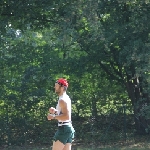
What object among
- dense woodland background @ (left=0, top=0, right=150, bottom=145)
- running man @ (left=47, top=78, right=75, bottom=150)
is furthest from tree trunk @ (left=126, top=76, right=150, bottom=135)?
running man @ (left=47, top=78, right=75, bottom=150)

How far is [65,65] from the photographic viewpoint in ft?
52.0

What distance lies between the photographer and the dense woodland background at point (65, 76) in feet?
47.8

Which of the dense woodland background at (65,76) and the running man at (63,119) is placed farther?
the dense woodland background at (65,76)

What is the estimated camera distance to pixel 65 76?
1616cm

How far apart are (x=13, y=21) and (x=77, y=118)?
13.9 feet

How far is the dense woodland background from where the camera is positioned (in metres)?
14.6

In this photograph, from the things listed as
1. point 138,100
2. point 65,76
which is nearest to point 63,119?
point 138,100

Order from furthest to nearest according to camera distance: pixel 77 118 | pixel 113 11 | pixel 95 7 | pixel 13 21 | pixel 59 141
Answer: pixel 77 118
pixel 13 21
pixel 113 11
pixel 95 7
pixel 59 141

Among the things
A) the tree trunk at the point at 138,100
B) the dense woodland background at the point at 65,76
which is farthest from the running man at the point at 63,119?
the tree trunk at the point at 138,100

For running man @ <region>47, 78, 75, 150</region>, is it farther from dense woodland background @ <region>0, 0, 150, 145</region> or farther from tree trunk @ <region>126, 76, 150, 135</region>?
tree trunk @ <region>126, 76, 150, 135</region>

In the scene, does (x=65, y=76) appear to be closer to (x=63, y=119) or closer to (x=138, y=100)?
(x=138, y=100)

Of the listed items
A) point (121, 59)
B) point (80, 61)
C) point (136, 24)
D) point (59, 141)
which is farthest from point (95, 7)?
point (59, 141)

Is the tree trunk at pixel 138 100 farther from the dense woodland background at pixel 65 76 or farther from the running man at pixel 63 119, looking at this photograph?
the running man at pixel 63 119

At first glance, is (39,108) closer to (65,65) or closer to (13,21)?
(65,65)
